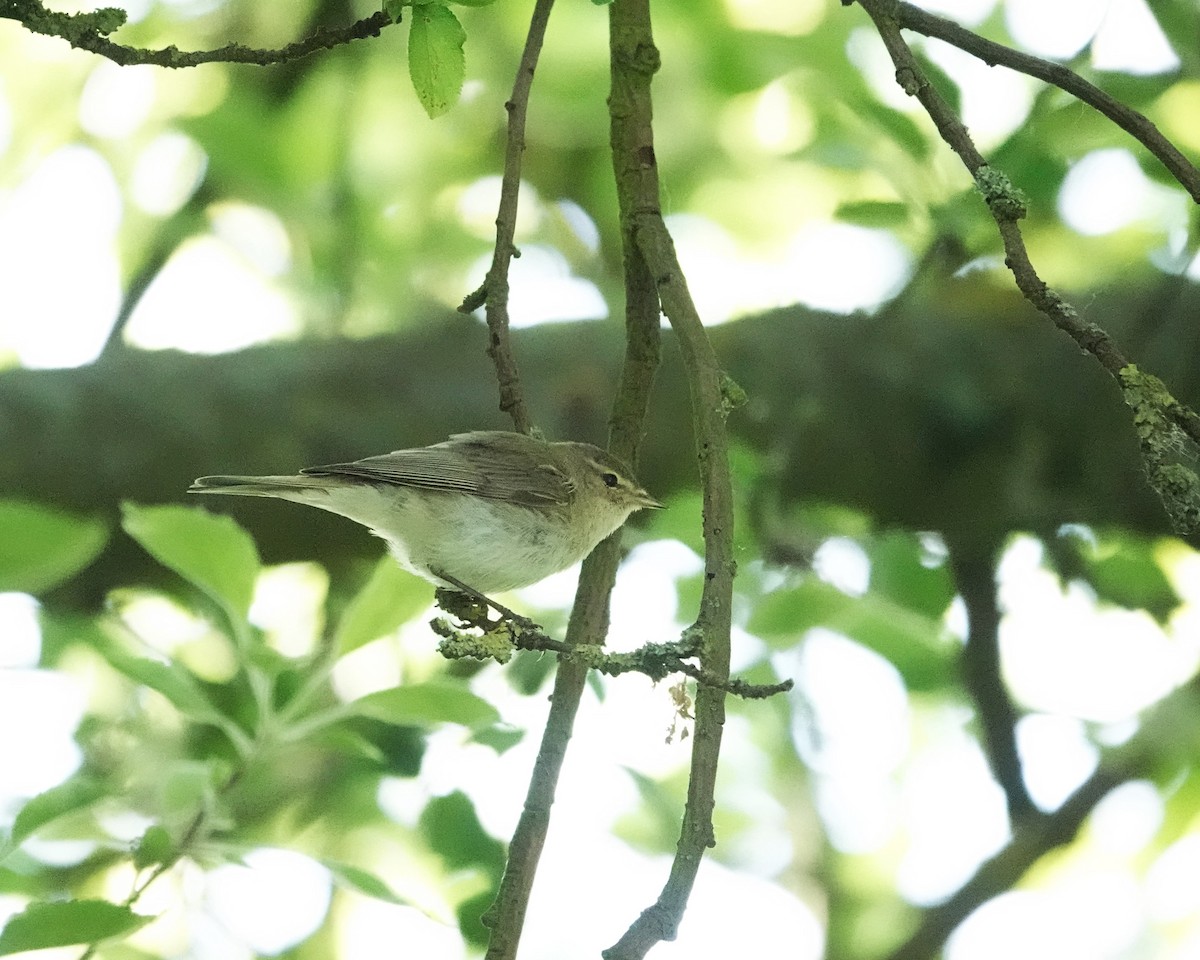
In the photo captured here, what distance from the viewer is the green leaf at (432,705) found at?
2.51m

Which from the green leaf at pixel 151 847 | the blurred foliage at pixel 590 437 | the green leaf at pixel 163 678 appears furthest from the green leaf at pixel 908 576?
the green leaf at pixel 151 847

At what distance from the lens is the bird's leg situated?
2.33 meters

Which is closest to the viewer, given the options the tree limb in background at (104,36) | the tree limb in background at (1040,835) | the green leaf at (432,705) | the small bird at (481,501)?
the tree limb in background at (104,36)

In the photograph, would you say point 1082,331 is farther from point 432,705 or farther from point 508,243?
point 432,705

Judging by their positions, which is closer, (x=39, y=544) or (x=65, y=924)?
(x=65, y=924)

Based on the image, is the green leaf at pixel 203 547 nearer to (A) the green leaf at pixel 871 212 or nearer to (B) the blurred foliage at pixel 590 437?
(B) the blurred foliage at pixel 590 437

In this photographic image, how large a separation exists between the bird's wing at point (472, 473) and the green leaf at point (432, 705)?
0.80 metres

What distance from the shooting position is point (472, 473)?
3469 mm

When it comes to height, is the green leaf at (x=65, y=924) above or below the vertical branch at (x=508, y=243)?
below

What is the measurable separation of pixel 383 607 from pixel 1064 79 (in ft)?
5.30

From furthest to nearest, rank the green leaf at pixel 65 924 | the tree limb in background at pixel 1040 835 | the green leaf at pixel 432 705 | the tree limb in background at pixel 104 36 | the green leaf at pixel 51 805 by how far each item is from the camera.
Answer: the tree limb in background at pixel 1040 835
the green leaf at pixel 432 705
the green leaf at pixel 51 805
the green leaf at pixel 65 924
the tree limb in background at pixel 104 36

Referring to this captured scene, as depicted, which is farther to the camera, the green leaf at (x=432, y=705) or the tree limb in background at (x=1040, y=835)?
the tree limb in background at (x=1040, y=835)

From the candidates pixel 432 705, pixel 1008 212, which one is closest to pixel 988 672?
pixel 432 705

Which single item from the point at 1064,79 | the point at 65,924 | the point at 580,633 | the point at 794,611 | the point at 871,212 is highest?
the point at 871,212
